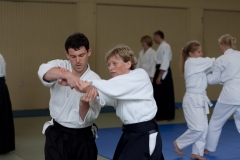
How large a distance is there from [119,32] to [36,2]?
2.06 meters

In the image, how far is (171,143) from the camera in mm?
6488

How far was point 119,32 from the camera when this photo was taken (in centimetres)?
1016

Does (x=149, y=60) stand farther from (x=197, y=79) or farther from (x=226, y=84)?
(x=197, y=79)

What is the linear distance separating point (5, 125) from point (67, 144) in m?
2.98

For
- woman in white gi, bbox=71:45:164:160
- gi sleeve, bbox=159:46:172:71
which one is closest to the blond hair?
gi sleeve, bbox=159:46:172:71

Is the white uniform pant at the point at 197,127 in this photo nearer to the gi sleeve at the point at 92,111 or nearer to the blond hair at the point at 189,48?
the blond hair at the point at 189,48

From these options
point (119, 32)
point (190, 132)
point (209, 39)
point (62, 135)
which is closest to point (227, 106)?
point (190, 132)

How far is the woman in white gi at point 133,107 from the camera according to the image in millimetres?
2785

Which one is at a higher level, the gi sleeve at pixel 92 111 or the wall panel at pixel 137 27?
the wall panel at pixel 137 27

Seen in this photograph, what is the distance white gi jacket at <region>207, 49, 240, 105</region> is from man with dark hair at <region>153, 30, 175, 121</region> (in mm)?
2842

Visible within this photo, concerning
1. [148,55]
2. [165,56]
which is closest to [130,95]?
[165,56]


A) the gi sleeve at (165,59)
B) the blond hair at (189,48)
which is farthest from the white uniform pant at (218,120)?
the gi sleeve at (165,59)

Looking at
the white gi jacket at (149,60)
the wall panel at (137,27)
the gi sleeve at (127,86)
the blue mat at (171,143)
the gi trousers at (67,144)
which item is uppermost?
the wall panel at (137,27)

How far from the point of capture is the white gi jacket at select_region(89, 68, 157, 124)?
271 centimetres
